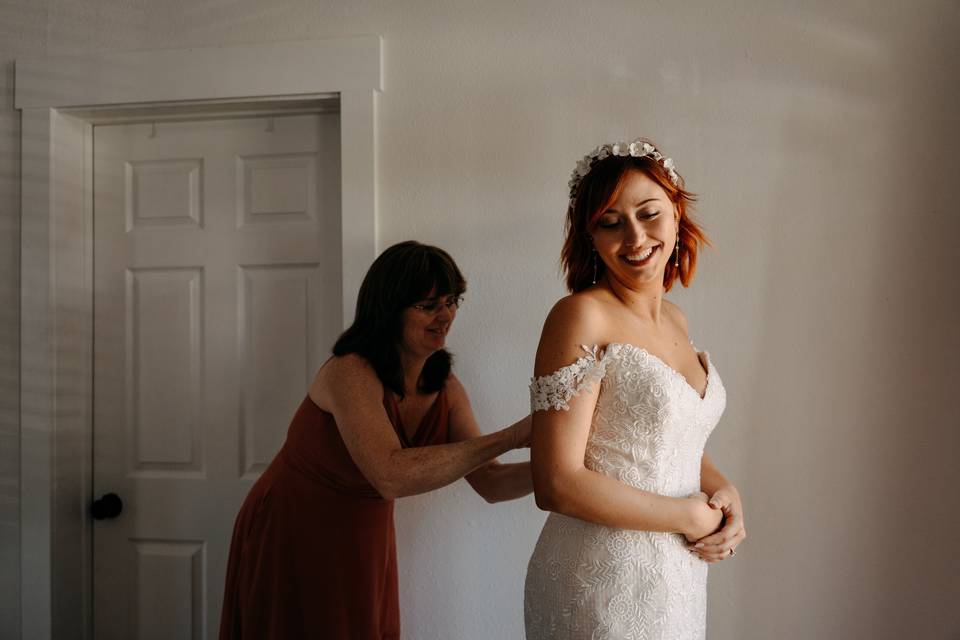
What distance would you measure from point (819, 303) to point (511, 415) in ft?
2.64

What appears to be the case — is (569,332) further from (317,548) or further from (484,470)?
(317,548)

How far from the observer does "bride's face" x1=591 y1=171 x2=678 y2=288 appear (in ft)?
4.14

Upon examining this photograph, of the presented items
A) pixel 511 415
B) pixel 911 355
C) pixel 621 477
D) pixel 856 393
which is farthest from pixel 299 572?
pixel 911 355

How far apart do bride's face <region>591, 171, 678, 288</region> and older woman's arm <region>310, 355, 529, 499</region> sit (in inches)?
16.2

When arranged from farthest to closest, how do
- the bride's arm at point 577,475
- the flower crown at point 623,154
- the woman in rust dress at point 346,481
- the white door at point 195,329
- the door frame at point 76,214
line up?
the white door at point 195,329, the door frame at point 76,214, the woman in rust dress at point 346,481, the flower crown at point 623,154, the bride's arm at point 577,475

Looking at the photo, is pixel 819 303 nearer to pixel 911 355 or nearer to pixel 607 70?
pixel 911 355

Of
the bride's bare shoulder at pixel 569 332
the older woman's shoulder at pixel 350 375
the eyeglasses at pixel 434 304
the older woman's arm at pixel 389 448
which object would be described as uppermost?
the eyeglasses at pixel 434 304

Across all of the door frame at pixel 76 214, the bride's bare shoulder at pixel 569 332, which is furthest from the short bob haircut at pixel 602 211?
the door frame at pixel 76 214

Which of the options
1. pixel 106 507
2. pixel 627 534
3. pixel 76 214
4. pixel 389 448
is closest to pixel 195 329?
pixel 76 214

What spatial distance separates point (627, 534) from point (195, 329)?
147cm

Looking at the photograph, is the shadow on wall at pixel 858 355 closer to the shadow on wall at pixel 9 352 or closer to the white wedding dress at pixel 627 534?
the white wedding dress at pixel 627 534

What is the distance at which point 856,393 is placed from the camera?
1.75 m

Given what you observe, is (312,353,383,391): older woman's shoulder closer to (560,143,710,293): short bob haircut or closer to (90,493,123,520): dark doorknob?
(560,143,710,293): short bob haircut

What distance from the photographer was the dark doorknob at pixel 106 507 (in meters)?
2.15
